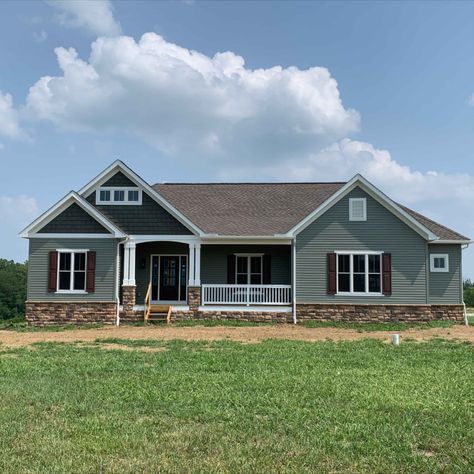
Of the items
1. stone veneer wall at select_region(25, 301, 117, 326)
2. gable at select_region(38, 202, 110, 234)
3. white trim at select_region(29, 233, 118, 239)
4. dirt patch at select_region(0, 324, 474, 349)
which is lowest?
dirt patch at select_region(0, 324, 474, 349)

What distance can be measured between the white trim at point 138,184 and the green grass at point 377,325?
5.32m

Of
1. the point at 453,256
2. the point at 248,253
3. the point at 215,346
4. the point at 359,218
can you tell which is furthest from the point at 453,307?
the point at 215,346

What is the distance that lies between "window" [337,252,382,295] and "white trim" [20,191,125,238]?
8.06 m

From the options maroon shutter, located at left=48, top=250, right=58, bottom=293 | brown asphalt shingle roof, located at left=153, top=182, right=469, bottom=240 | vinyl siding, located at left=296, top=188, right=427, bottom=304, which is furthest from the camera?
brown asphalt shingle roof, located at left=153, top=182, right=469, bottom=240

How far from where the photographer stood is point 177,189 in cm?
2430

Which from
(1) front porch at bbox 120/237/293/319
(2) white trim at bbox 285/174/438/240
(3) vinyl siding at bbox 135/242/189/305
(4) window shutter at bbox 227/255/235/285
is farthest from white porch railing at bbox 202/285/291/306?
(3) vinyl siding at bbox 135/242/189/305

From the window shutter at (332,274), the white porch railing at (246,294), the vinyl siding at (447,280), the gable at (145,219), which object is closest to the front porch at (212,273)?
the white porch railing at (246,294)

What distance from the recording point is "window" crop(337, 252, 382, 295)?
62.2 ft

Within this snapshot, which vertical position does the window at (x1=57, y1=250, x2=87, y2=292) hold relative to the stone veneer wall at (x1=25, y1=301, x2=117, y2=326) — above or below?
above

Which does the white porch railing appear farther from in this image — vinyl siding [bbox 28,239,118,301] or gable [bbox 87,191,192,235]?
vinyl siding [bbox 28,239,118,301]

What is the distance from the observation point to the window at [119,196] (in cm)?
1953

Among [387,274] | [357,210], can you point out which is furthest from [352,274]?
[357,210]

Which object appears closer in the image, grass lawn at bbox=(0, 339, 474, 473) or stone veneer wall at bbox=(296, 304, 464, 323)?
grass lawn at bbox=(0, 339, 474, 473)

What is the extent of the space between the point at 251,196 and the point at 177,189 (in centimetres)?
358
